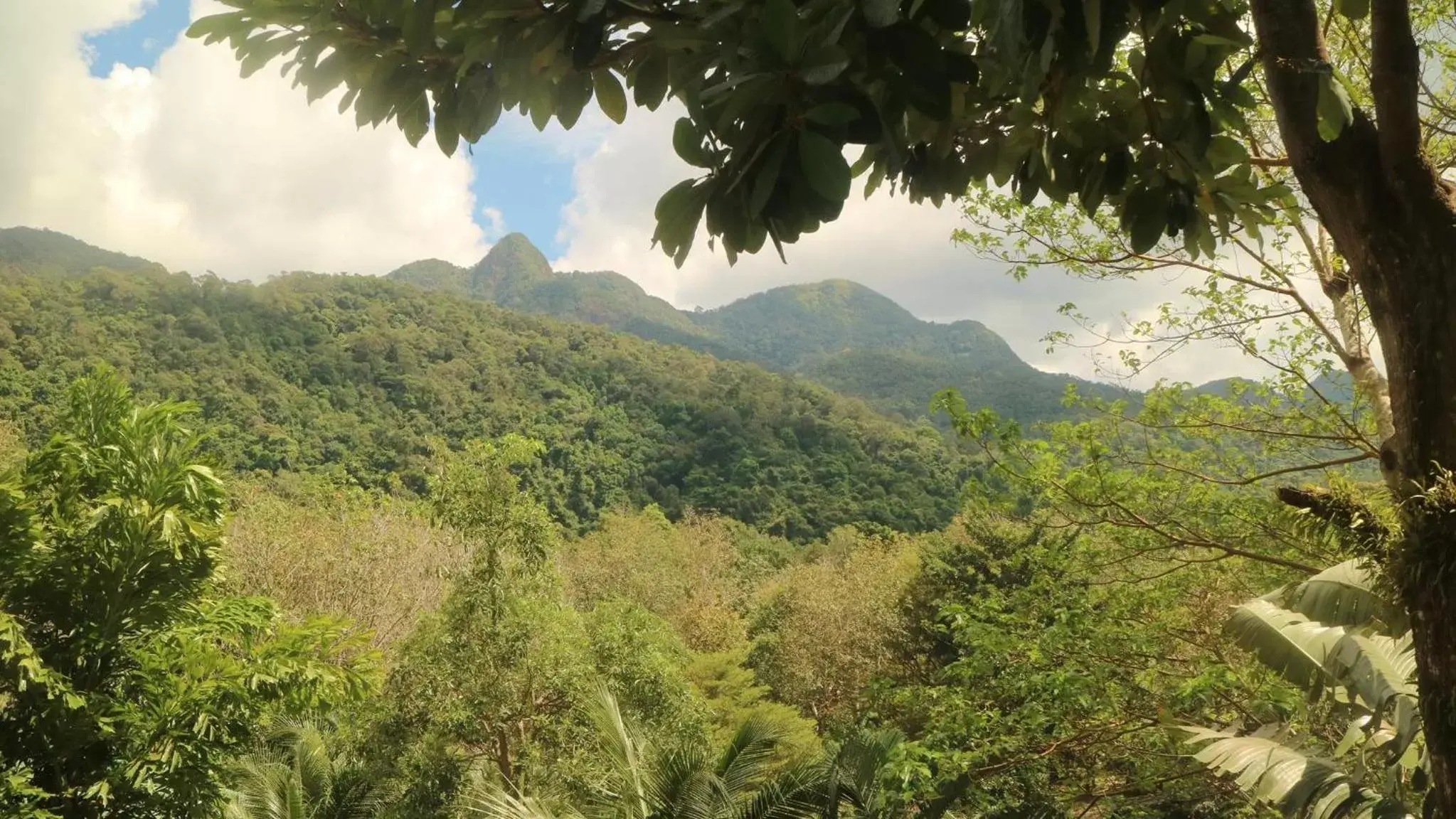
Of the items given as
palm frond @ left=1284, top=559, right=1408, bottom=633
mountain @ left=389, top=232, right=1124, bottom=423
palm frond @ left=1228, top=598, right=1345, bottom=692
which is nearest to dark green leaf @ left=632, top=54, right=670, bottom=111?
palm frond @ left=1284, top=559, right=1408, bottom=633

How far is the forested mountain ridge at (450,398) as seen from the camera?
3039cm

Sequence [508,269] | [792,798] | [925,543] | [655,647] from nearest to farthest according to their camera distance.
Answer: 1. [792,798]
2. [655,647]
3. [925,543]
4. [508,269]

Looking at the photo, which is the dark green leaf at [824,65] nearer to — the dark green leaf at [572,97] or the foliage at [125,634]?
the dark green leaf at [572,97]

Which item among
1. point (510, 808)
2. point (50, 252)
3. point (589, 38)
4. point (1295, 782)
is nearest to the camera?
point (589, 38)

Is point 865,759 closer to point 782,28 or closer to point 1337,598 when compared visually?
point 1337,598

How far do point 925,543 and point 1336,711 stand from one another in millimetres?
11938

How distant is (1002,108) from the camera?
147 centimetres

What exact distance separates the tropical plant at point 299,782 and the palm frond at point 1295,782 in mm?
5806

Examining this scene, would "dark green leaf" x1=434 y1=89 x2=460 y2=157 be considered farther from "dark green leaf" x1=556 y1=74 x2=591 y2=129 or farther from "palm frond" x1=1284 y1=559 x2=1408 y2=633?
"palm frond" x1=1284 y1=559 x2=1408 y2=633

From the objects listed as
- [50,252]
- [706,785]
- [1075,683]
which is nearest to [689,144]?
[1075,683]

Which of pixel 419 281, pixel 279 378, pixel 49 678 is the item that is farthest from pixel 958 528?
pixel 419 281

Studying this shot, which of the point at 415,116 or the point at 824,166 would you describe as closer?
the point at 824,166

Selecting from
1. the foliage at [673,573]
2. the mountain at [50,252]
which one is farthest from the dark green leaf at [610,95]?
the mountain at [50,252]

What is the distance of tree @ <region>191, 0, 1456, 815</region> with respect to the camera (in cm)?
78
